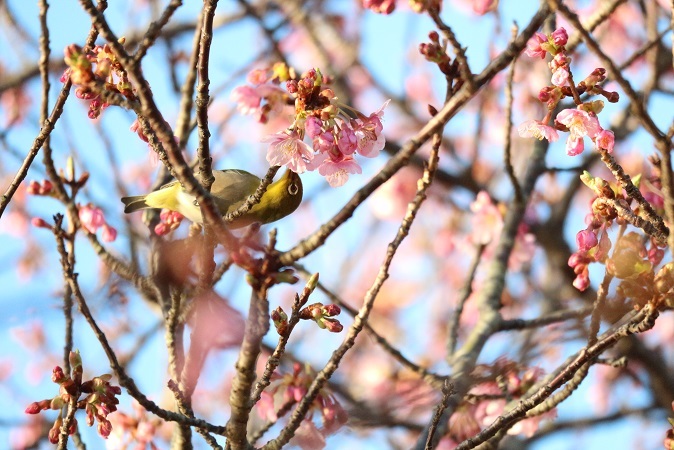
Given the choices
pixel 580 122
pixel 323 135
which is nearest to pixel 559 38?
pixel 580 122

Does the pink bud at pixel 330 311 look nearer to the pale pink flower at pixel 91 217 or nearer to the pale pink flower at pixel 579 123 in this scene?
the pale pink flower at pixel 579 123

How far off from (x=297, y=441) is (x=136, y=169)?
6324mm

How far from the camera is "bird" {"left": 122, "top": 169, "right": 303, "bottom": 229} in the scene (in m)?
3.13

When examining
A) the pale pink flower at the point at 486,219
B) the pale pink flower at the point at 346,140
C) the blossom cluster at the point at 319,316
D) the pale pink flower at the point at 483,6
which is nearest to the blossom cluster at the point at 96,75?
the pale pink flower at the point at 346,140

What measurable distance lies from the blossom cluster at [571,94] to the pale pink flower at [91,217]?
6.19ft

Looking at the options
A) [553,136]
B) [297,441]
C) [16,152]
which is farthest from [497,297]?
[16,152]

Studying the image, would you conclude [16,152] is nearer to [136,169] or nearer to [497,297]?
[497,297]

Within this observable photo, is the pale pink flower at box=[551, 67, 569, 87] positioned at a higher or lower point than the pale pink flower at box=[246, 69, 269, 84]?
lower

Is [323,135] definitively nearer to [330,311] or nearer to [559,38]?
[330,311]

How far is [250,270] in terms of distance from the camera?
1.57m

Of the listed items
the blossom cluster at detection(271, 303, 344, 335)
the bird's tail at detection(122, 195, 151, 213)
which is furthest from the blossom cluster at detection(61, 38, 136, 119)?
the bird's tail at detection(122, 195, 151, 213)

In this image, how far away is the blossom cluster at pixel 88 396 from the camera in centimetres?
203

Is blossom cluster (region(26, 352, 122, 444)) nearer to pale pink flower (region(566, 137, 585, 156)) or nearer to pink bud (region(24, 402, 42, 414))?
pink bud (region(24, 402, 42, 414))

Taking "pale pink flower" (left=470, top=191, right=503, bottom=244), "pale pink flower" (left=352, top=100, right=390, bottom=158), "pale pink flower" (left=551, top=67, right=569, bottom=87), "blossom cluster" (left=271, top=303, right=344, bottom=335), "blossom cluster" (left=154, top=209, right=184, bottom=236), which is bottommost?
"blossom cluster" (left=271, top=303, right=344, bottom=335)
